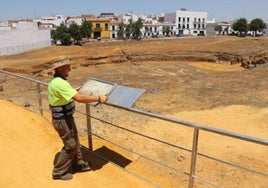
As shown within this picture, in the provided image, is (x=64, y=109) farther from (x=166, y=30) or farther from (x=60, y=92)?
(x=166, y=30)

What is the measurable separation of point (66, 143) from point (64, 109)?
581 millimetres

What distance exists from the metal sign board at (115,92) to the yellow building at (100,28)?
7774cm

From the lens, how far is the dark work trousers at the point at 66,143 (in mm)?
4445

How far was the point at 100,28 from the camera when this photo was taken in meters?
81.4

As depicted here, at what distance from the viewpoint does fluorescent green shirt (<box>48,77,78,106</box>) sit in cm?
413

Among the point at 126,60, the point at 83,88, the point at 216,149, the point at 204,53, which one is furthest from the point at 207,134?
the point at 204,53

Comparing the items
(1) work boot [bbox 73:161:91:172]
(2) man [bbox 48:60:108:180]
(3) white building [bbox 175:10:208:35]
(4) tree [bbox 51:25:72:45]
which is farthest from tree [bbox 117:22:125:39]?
(2) man [bbox 48:60:108:180]

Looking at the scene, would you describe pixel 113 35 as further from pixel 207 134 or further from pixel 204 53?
pixel 207 134

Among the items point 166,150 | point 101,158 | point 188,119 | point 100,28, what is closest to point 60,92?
point 101,158

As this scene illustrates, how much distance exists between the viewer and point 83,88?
16.2 feet

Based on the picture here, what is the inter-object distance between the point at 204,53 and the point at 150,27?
64.7 metres

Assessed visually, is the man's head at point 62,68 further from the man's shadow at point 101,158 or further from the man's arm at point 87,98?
the man's shadow at point 101,158

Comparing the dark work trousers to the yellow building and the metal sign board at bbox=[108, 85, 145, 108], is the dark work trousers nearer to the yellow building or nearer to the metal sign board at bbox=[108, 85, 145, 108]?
the metal sign board at bbox=[108, 85, 145, 108]

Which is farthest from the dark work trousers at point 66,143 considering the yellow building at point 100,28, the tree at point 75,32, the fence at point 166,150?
the yellow building at point 100,28
